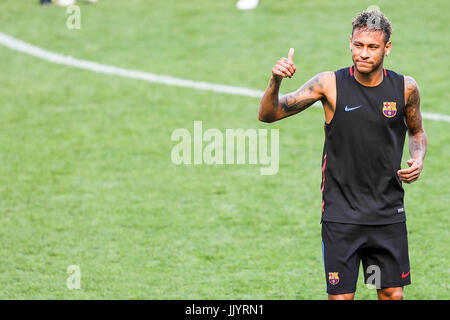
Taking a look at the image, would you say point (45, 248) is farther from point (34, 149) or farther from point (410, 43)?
point (410, 43)

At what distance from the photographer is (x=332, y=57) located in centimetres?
1332

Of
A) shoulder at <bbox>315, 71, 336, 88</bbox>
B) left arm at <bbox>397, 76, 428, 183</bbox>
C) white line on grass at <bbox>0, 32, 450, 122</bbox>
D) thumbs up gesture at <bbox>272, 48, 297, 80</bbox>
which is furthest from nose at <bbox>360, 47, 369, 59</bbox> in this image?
white line on grass at <bbox>0, 32, 450, 122</bbox>

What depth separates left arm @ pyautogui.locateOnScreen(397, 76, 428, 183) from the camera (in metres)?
5.03

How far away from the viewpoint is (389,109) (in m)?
5.15

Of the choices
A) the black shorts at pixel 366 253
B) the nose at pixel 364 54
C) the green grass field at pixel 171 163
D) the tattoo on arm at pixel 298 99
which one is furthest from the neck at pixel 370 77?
the green grass field at pixel 171 163

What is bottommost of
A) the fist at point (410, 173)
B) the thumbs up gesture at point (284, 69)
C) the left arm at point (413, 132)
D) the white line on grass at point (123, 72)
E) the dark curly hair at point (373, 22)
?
the fist at point (410, 173)

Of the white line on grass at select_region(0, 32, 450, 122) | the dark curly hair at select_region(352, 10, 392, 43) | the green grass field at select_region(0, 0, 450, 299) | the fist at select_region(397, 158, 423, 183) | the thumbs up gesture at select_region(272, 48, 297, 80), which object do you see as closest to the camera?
the thumbs up gesture at select_region(272, 48, 297, 80)

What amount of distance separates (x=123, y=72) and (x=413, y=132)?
27.6 feet

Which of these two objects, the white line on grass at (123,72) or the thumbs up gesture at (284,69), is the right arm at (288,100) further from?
the white line on grass at (123,72)

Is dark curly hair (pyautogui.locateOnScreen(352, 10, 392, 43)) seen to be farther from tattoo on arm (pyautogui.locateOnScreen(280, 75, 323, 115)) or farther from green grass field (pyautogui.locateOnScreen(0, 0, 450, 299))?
green grass field (pyautogui.locateOnScreen(0, 0, 450, 299))

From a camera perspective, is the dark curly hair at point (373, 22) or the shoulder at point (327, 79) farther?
the shoulder at point (327, 79)

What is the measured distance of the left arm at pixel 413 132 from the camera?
503 centimetres

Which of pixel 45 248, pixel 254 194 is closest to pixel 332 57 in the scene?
pixel 254 194
